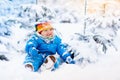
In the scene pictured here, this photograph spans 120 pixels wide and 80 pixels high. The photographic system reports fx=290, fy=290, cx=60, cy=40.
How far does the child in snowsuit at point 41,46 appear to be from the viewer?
1931 millimetres

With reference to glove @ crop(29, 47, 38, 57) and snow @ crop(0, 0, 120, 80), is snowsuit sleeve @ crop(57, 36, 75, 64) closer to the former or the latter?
snow @ crop(0, 0, 120, 80)

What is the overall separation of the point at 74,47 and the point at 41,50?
9.7 inches

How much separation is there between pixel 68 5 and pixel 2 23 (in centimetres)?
50

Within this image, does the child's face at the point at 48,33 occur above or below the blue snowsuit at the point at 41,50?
above

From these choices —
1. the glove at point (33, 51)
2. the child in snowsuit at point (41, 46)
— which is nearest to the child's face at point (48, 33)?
the child in snowsuit at point (41, 46)

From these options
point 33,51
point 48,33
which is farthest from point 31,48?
point 48,33

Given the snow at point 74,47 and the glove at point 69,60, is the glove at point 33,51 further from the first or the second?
the glove at point 69,60

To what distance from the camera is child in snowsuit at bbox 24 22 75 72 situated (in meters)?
1.93

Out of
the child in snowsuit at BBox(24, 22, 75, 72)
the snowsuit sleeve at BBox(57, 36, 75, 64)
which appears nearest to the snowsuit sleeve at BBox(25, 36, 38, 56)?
the child in snowsuit at BBox(24, 22, 75, 72)

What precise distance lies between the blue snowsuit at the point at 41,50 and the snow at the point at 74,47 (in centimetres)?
4

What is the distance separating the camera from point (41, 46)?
197cm

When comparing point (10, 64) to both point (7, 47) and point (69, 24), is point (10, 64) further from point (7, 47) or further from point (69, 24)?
point (69, 24)

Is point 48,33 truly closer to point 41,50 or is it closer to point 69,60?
point 41,50

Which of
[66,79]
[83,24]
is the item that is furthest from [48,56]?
[83,24]
